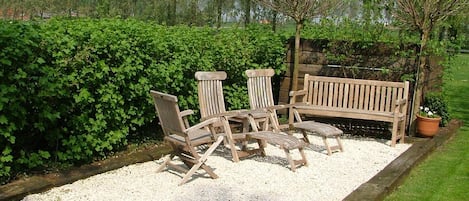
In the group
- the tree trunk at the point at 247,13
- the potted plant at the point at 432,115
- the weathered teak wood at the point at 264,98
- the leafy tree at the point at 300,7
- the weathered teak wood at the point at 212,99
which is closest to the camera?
the weathered teak wood at the point at 212,99

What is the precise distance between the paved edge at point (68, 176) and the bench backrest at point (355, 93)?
3.32 metres

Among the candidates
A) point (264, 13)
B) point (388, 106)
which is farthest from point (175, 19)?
point (388, 106)

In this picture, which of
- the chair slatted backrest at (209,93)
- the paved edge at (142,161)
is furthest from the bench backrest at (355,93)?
the chair slatted backrest at (209,93)

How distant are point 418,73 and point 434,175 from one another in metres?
2.76

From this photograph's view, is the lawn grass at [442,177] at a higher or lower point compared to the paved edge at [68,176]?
lower

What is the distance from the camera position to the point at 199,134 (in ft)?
20.0

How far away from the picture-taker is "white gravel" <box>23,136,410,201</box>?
5137 millimetres

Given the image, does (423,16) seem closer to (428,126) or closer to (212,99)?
(428,126)

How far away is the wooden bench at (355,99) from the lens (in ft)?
27.0

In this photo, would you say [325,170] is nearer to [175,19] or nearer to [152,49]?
[152,49]

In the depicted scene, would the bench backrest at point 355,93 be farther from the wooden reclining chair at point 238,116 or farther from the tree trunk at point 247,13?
the tree trunk at point 247,13

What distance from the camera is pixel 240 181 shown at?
5.72 m

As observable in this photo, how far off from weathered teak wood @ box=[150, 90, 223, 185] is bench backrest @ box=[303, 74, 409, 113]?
3.46 meters

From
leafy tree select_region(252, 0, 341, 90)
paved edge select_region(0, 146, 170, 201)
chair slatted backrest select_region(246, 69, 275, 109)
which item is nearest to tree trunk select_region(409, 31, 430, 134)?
leafy tree select_region(252, 0, 341, 90)
